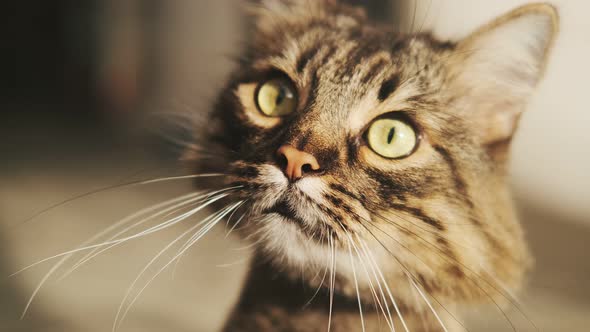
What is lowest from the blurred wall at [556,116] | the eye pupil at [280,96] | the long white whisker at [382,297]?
the long white whisker at [382,297]

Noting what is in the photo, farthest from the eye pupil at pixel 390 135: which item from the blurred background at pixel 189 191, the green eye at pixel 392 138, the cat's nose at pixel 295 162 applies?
the blurred background at pixel 189 191

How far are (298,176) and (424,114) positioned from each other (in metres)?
0.19

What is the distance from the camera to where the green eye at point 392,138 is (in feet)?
1.79

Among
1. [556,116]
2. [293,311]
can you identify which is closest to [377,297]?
[293,311]

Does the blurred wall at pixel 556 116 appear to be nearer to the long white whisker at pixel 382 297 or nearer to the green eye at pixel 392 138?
the green eye at pixel 392 138

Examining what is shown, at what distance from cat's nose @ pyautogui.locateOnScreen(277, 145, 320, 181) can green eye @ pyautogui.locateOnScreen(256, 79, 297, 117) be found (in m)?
0.12

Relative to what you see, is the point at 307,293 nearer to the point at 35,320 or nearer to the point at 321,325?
the point at 321,325

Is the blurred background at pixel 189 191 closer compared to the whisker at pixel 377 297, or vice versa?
the whisker at pixel 377 297

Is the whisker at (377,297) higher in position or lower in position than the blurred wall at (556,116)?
lower

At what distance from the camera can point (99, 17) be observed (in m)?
1.62

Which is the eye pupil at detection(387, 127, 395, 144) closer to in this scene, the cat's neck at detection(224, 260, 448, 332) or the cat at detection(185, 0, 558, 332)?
the cat at detection(185, 0, 558, 332)

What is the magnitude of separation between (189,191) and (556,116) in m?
0.57

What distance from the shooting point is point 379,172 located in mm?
529

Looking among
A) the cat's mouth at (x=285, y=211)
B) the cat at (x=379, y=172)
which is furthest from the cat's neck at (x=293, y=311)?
the cat's mouth at (x=285, y=211)
